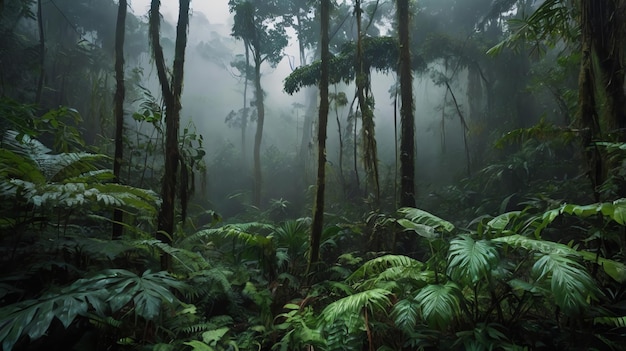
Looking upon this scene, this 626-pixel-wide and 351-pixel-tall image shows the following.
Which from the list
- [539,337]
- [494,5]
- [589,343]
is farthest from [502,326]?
[494,5]

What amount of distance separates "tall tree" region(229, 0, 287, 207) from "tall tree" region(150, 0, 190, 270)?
391 inches

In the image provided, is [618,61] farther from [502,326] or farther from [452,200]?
[452,200]

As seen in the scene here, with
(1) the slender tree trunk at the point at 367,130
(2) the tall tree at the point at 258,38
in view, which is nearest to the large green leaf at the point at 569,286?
(1) the slender tree trunk at the point at 367,130

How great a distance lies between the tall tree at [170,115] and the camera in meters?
4.34

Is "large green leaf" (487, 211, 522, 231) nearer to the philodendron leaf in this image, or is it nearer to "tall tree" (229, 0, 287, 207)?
the philodendron leaf

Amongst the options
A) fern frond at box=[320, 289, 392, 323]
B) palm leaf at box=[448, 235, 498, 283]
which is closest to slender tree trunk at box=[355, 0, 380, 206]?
fern frond at box=[320, 289, 392, 323]

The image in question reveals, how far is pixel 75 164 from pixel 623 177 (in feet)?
19.1

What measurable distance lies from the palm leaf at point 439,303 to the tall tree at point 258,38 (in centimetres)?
1206

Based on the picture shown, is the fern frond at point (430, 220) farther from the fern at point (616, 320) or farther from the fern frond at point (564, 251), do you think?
the fern at point (616, 320)

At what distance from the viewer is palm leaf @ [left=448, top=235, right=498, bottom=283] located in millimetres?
2391

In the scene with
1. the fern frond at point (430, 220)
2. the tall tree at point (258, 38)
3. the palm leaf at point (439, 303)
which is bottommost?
the palm leaf at point (439, 303)

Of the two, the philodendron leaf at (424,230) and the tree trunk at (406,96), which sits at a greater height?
the tree trunk at (406,96)

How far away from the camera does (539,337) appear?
9.06ft

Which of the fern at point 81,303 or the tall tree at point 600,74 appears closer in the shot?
the fern at point 81,303
